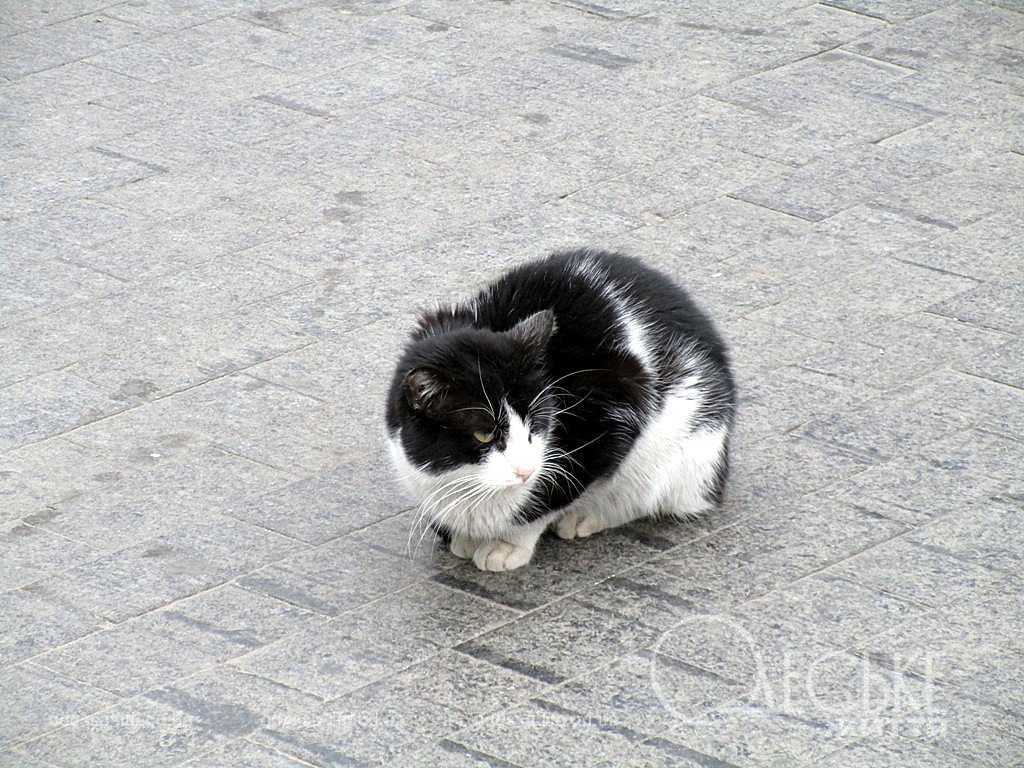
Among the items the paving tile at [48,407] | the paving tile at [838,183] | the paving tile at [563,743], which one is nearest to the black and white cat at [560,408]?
the paving tile at [563,743]

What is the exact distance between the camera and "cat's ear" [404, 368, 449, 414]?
3143mm

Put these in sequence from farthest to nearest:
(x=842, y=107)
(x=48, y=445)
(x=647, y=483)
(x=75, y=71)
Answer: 1. (x=75, y=71)
2. (x=842, y=107)
3. (x=48, y=445)
4. (x=647, y=483)

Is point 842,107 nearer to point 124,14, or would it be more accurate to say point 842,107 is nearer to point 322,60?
point 322,60

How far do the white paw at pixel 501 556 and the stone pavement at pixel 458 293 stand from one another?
39 mm

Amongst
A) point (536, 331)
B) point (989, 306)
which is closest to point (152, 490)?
point (536, 331)

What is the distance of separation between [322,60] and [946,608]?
4.05 m

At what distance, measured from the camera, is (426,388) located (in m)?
3.16

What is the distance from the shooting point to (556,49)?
6.51 metres

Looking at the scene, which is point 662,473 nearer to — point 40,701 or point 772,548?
point 772,548

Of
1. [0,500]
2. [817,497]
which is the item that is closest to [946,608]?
[817,497]

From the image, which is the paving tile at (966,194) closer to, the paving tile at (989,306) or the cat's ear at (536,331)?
the paving tile at (989,306)

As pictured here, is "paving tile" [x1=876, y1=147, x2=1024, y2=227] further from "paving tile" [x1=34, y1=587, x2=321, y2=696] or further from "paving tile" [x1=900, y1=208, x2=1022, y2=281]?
"paving tile" [x1=34, y1=587, x2=321, y2=696]

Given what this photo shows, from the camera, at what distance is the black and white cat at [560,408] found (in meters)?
3.19

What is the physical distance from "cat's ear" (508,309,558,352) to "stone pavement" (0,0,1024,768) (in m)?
0.61
